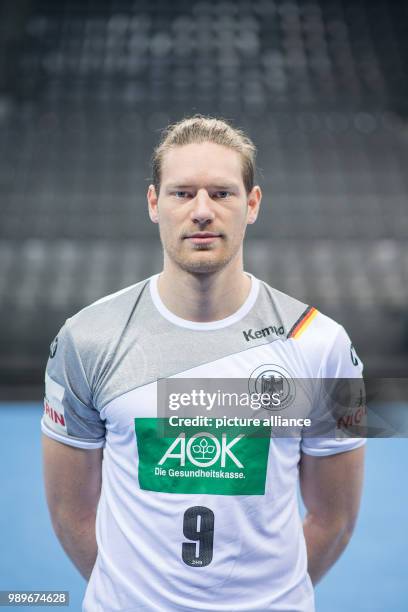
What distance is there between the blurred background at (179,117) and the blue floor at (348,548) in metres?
0.02

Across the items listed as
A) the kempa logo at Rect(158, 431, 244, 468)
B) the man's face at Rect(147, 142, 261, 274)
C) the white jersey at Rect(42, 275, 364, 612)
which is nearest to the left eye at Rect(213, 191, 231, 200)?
the man's face at Rect(147, 142, 261, 274)

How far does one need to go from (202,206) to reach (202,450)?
57 cm

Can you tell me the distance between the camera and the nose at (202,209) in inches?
62.0

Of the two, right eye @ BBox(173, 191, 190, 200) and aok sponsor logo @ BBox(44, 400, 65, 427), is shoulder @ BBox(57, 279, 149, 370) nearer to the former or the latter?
aok sponsor logo @ BBox(44, 400, 65, 427)

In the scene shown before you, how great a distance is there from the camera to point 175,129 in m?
1.69

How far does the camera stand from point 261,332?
1.68m

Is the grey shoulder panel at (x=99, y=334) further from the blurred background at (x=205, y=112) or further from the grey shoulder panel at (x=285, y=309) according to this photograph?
the blurred background at (x=205, y=112)

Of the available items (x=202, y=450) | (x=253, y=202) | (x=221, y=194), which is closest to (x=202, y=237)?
(x=221, y=194)

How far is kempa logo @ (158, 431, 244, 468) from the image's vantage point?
163cm

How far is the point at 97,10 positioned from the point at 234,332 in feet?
36.9

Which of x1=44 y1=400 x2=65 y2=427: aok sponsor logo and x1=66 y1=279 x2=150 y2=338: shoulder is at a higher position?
x1=66 y1=279 x2=150 y2=338: shoulder

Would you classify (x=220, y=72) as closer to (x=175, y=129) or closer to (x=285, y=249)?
(x=285, y=249)

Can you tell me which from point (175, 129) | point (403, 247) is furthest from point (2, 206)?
point (175, 129)

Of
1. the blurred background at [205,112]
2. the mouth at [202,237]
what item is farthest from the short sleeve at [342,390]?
the blurred background at [205,112]
